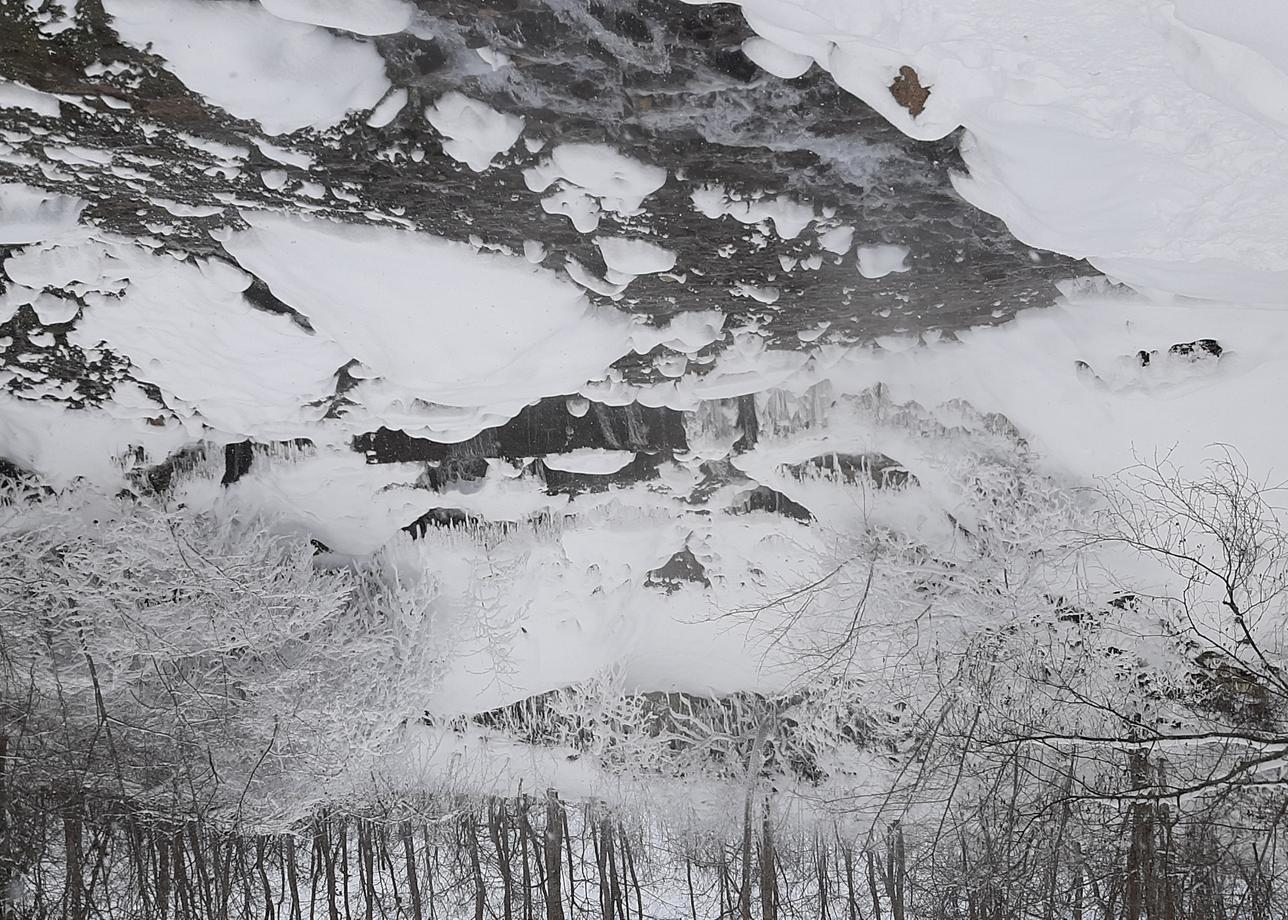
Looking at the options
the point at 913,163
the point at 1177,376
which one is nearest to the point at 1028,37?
the point at 913,163

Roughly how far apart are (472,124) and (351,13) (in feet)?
1.63

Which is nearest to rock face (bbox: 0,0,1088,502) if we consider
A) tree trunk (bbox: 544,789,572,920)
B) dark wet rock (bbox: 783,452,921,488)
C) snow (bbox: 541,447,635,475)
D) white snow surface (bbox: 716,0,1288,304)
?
white snow surface (bbox: 716,0,1288,304)

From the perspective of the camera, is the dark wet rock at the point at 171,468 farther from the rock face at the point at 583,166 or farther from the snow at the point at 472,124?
the snow at the point at 472,124

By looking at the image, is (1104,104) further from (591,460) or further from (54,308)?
(54,308)

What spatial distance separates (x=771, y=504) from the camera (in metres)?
5.14

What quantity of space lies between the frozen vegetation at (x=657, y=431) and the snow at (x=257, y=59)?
13mm

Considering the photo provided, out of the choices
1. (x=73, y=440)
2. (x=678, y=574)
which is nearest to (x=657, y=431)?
(x=678, y=574)

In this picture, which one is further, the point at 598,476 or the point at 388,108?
the point at 598,476

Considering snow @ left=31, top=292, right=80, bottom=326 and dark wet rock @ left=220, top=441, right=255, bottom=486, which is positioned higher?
snow @ left=31, top=292, right=80, bottom=326

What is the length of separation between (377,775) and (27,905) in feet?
6.93

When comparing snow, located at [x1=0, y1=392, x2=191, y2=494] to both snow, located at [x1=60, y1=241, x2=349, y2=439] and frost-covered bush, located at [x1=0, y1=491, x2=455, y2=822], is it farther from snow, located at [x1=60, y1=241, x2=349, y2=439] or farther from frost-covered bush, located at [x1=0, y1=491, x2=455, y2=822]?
snow, located at [x1=60, y1=241, x2=349, y2=439]

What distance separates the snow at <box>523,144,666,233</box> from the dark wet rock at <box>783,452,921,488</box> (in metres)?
2.08

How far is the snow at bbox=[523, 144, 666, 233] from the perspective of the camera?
9.64 feet

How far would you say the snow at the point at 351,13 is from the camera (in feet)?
7.84
